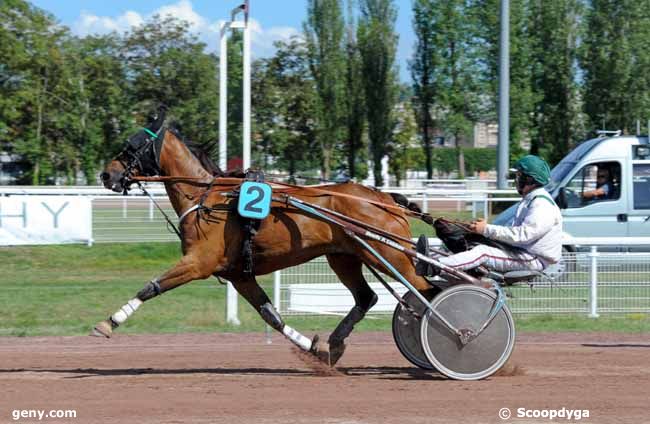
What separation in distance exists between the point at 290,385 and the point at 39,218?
34.1 feet

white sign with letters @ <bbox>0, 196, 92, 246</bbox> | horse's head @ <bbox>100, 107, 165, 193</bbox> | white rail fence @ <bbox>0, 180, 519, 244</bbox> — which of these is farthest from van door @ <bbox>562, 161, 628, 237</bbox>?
horse's head @ <bbox>100, 107, 165, 193</bbox>

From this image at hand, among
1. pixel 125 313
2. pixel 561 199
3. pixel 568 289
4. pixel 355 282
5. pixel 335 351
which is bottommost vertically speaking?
pixel 335 351

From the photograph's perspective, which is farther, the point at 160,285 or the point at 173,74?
the point at 173,74

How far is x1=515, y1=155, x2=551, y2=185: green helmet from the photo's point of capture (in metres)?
7.63

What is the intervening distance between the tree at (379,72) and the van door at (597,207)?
2146cm

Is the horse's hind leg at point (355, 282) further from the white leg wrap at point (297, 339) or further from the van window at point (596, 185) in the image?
the van window at point (596, 185)

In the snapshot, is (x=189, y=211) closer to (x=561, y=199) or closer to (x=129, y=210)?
(x=561, y=199)

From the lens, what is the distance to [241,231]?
7922 millimetres

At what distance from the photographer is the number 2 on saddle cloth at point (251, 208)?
7.80m

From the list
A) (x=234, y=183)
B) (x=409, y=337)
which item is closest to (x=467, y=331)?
(x=409, y=337)

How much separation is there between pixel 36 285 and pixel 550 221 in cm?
953

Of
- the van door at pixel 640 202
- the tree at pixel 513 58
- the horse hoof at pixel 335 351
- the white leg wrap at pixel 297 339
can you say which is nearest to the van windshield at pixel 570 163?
the van door at pixel 640 202

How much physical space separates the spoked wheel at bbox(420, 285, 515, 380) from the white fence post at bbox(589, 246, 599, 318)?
445 cm

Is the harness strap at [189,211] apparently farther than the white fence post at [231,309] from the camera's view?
No
